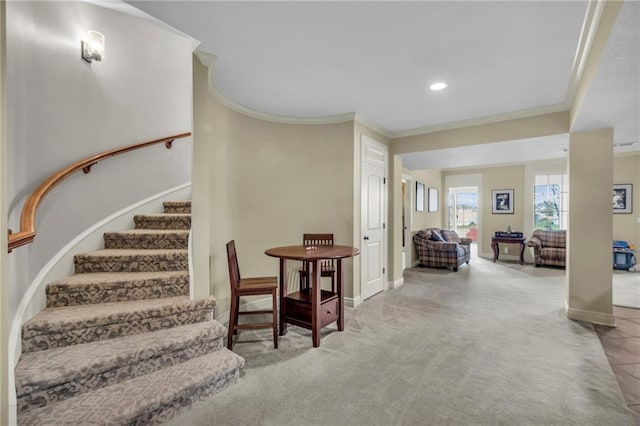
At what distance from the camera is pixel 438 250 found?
20.8ft

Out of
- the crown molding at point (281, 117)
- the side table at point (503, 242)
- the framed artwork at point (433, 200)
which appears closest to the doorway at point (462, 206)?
the framed artwork at point (433, 200)

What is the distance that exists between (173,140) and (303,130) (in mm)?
1845

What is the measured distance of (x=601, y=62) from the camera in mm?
1874

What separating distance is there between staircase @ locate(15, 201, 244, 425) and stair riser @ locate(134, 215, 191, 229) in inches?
24.7

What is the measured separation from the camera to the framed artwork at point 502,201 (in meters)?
7.46

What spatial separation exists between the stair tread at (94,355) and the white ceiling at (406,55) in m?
2.24

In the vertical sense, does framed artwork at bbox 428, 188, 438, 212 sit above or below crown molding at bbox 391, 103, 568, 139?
below

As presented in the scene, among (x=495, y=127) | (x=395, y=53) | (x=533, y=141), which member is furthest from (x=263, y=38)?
(x=533, y=141)

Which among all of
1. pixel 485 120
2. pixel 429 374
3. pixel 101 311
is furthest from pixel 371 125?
pixel 101 311

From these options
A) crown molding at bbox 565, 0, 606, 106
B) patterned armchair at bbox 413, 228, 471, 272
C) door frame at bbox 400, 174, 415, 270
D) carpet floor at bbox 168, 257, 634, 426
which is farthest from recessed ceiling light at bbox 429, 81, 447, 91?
patterned armchair at bbox 413, 228, 471, 272

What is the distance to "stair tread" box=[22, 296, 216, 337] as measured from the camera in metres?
1.89

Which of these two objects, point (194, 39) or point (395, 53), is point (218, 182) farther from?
point (395, 53)

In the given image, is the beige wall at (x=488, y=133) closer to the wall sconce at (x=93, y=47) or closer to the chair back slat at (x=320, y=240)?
the chair back slat at (x=320, y=240)

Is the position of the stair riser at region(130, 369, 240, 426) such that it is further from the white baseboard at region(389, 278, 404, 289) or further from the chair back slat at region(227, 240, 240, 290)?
the white baseboard at region(389, 278, 404, 289)
